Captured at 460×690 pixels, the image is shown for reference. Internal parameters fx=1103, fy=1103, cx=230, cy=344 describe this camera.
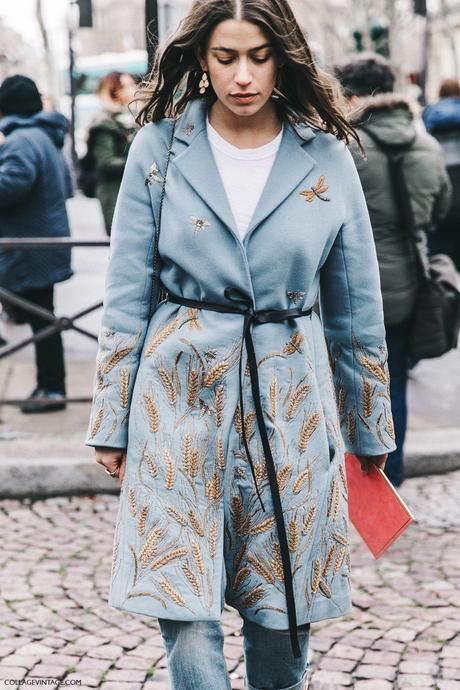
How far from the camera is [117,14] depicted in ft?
346

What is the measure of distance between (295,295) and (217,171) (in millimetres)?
323

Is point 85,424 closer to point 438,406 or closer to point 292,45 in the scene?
point 438,406

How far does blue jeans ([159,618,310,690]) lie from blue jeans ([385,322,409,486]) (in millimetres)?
2425

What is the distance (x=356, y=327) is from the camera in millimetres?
2588

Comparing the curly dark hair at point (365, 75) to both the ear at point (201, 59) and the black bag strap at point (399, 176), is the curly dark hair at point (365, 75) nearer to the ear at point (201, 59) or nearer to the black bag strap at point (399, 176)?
the black bag strap at point (399, 176)

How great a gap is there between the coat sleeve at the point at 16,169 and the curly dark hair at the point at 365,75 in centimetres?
221

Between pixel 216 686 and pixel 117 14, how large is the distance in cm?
10849

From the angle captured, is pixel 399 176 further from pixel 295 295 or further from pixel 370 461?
pixel 295 295

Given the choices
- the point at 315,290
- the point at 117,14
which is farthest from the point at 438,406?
the point at 117,14

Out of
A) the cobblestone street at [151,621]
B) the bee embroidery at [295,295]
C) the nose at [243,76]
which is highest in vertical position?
the nose at [243,76]

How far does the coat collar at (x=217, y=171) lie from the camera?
2.38m

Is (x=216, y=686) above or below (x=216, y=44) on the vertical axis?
below

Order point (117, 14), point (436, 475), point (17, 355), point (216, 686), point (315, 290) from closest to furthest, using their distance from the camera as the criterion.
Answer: point (216, 686) < point (315, 290) < point (436, 475) < point (17, 355) < point (117, 14)

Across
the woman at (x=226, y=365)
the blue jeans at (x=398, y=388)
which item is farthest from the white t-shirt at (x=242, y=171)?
the blue jeans at (x=398, y=388)
